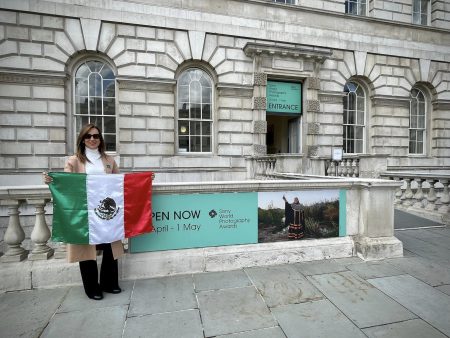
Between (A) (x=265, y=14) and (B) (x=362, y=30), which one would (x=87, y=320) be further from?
(B) (x=362, y=30)

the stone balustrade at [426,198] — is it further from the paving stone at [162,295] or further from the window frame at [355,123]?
the paving stone at [162,295]

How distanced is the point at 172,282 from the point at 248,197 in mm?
1729

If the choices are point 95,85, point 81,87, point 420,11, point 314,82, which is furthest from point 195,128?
point 420,11

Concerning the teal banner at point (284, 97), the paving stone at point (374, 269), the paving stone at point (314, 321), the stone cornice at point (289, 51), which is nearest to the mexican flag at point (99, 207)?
the paving stone at point (314, 321)

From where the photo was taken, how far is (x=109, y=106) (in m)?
10.3

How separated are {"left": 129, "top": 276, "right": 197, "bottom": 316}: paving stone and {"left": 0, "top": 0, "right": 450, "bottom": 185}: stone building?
6869mm

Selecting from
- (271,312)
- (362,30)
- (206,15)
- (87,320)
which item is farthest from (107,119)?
(362,30)

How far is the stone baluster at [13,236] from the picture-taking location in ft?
11.8

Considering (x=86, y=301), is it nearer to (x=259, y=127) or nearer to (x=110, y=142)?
(x=110, y=142)

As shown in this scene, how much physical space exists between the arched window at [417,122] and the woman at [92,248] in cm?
Result: 1580

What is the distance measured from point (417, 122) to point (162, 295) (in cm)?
1618

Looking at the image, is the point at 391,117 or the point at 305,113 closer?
the point at 305,113

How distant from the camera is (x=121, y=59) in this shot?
32.8 ft

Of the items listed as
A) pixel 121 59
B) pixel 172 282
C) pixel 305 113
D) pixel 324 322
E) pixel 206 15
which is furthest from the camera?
pixel 305 113
